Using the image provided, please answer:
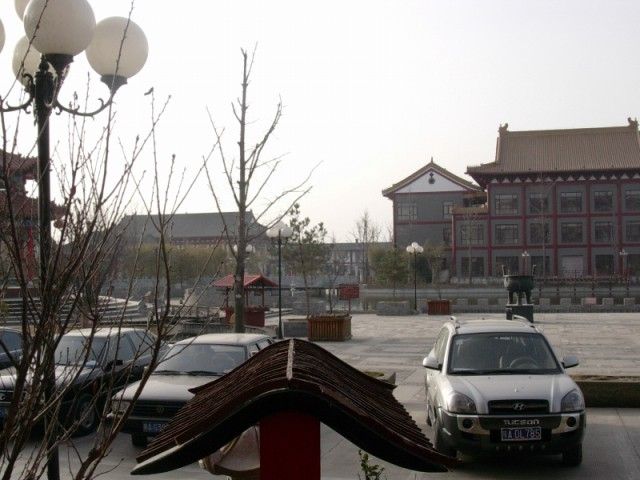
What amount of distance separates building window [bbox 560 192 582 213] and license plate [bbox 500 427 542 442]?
1972 inches

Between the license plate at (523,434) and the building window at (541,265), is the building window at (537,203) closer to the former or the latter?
the building window at (541,265)

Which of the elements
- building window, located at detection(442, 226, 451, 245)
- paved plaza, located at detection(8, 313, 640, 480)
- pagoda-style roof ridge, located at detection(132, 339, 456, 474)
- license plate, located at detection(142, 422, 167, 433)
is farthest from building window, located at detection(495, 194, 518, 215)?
pagoda-style roof ridge, located at detection(132, 339, 456, 474)

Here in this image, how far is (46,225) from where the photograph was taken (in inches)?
157

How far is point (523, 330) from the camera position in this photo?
965 cm

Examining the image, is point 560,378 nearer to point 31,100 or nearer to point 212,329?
point 31,100

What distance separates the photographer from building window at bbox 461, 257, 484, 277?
191 ft

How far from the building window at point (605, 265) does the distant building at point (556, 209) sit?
0.21 feet

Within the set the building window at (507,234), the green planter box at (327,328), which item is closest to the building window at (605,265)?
the building window at (507,234)

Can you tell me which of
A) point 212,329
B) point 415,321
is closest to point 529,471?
point 212,329

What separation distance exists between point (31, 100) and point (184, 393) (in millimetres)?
4701

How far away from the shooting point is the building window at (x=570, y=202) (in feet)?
184

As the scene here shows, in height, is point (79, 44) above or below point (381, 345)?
above

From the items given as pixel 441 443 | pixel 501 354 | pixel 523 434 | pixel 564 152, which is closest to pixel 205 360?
pixel 441 443

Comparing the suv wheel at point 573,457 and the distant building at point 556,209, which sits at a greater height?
the distant building at point 556,209
